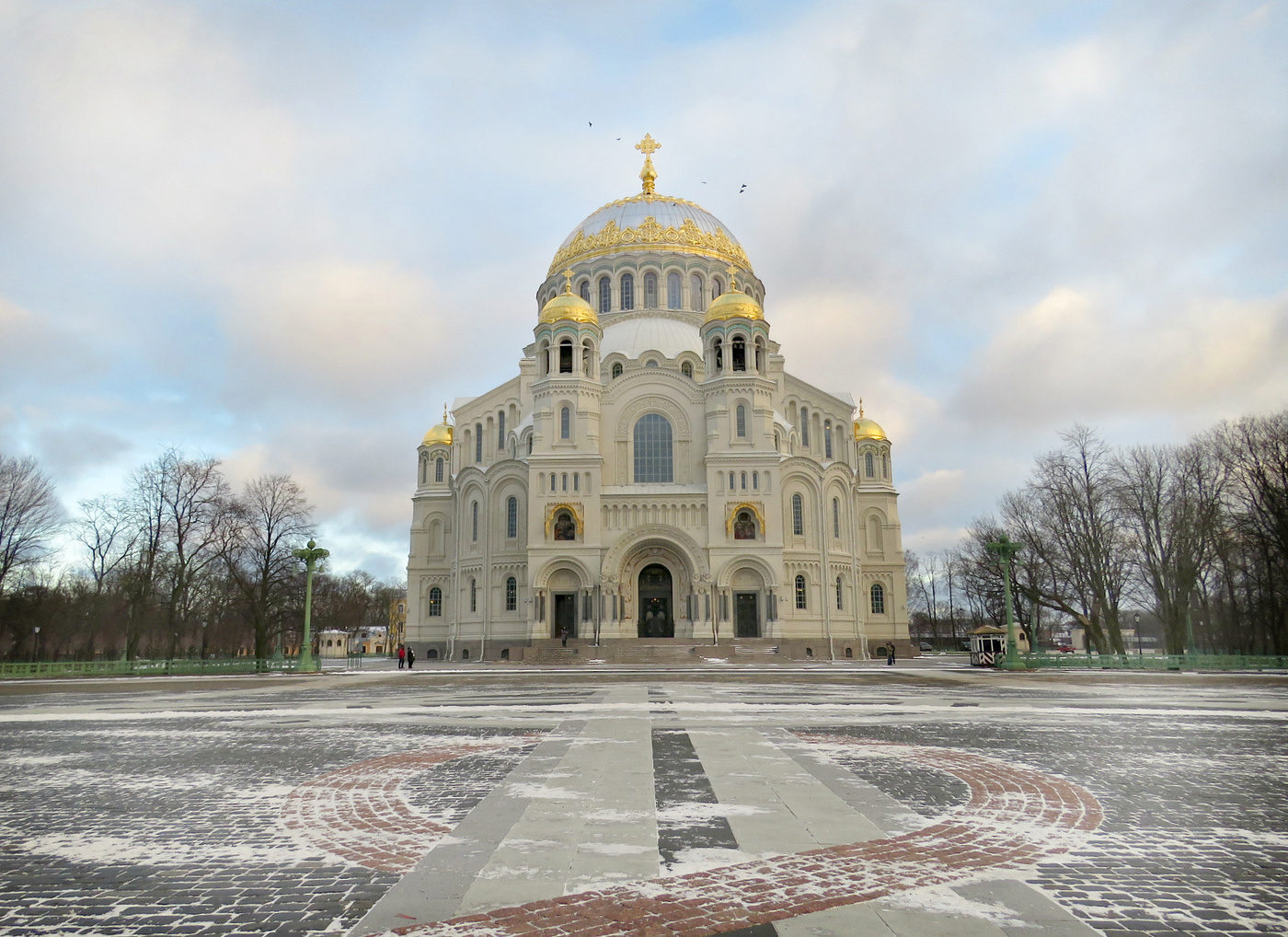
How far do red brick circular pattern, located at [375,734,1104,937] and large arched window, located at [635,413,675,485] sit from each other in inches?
1680

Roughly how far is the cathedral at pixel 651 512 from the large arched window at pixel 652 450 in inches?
4.3

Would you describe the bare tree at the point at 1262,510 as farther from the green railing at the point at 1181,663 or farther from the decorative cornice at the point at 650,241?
the decorative cornice at the point at 650,241

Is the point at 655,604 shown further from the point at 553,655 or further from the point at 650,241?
the point at 650,241

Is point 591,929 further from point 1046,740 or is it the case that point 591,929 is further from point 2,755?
point 2,755

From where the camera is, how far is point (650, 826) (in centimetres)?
661

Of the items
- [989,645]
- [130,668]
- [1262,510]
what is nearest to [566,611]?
[130,668]

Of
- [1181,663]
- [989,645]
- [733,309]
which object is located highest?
[733,309]

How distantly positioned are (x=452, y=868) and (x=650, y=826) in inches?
67.1

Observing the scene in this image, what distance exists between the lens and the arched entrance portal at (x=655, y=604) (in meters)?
48.3

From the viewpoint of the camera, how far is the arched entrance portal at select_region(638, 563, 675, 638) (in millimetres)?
48344

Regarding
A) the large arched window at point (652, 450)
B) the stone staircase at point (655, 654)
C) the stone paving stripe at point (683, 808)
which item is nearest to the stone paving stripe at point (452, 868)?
the stone paving stripe at point (683, 808)

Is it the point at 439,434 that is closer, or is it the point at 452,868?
the point at 452,868

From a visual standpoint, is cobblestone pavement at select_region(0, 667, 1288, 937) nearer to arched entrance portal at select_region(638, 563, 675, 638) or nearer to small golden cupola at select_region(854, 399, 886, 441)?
arched entrance portal at select_region(638, 563, 675, 638)

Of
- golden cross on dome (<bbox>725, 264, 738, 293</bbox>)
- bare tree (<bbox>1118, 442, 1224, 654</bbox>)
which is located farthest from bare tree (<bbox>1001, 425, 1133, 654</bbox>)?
golden cross on dome (<bbox>725, 264, 738, 293</bbox>)
